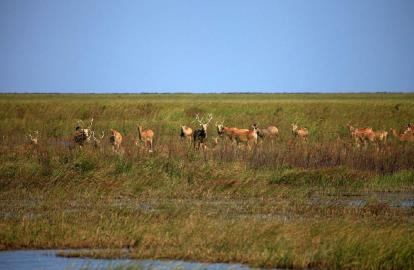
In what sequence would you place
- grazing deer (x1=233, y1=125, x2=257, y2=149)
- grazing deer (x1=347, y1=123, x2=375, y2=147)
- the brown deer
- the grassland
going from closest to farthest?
the grassland, grazing deer (x1=347, y1=123, x2=375, y2=147), grazing deer (x1=233, y1=125, x2=257, y2=149), the brown deer

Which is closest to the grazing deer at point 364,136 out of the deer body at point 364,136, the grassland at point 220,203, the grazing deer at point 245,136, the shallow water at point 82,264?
the deer body at point 364,136

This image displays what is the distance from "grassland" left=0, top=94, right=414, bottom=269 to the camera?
13.0m

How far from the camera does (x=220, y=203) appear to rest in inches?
739

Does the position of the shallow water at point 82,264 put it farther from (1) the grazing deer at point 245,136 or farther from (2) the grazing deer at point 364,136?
(2) the grazing deer at point 364,136

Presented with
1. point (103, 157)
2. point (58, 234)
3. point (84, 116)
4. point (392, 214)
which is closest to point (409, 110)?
point (84, 116)

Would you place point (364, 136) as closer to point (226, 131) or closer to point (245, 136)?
point (245, 136)

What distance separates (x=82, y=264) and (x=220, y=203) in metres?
6.67

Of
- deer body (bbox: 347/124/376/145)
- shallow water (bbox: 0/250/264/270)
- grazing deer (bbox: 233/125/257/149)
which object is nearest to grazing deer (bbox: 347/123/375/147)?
deer body (bbox: 347/124/376/145)

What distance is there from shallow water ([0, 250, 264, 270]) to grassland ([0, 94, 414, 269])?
30 cm

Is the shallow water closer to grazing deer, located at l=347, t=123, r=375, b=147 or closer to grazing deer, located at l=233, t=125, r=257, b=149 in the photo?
grazing deer, located at l=233, t=125, r=257, b=149

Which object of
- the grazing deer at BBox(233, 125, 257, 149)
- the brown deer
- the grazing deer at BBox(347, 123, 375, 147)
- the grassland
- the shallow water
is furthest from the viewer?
the brown deer

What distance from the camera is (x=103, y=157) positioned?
23.0 metres

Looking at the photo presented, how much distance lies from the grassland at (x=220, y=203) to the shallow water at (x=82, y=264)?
0.30 meters

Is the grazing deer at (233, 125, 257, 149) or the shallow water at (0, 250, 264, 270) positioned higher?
the shallow water at (0, 250, 264, 270)
